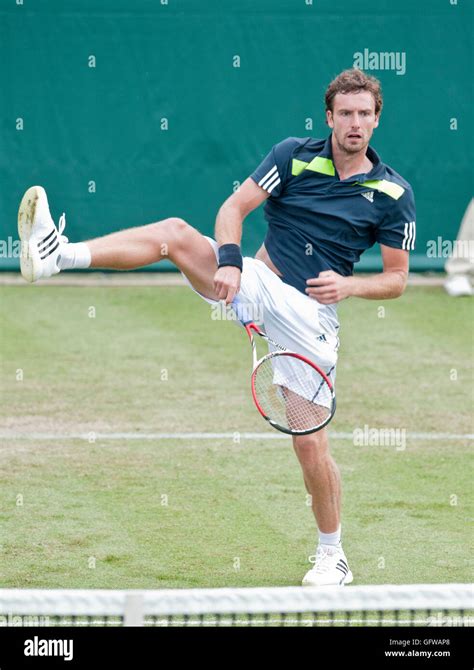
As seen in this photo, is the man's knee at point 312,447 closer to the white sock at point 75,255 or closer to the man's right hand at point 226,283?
the man's right hand at point 226,283

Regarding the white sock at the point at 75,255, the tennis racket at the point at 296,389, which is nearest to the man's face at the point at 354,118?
the tennis racket at the point at 296,389

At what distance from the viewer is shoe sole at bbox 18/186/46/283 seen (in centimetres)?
572

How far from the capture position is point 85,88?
1512 centimetres

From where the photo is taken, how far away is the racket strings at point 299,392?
5957 mm

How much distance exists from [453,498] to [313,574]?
5.83 feet

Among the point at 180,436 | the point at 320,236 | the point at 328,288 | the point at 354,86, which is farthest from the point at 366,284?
the point at 180,436

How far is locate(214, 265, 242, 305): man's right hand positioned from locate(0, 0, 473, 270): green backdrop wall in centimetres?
943

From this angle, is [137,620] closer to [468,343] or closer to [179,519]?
[179,519]

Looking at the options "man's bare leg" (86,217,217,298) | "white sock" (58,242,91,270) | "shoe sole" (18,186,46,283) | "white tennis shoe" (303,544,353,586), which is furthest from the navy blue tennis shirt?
"white tennis shoe" (303,544,353,586)

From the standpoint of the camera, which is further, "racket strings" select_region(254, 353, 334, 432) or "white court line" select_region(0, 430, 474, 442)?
"white court line" select_region(0, 430, 474, 442)

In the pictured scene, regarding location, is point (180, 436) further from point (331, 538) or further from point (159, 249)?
point (159, 249)

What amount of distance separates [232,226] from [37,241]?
86 cm

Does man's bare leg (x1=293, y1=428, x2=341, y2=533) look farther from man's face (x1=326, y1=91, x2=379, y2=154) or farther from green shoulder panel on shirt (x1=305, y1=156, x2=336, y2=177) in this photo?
man's face (x1=326, y1=91, x2=379, y2=154)

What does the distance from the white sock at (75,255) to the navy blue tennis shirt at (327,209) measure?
947 millimetres
